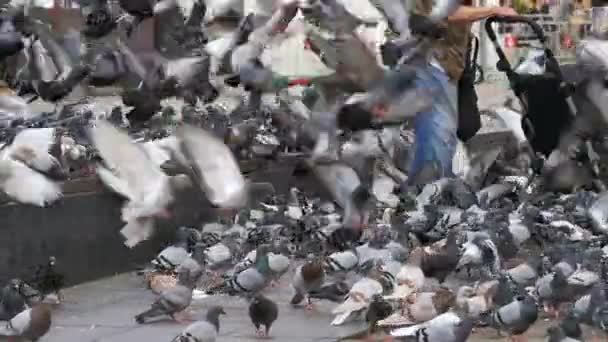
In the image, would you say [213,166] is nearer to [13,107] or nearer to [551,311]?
[551,311]

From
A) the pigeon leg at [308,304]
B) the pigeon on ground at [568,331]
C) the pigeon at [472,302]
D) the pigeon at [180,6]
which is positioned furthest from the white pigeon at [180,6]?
the pigeon on ground at [568,331]

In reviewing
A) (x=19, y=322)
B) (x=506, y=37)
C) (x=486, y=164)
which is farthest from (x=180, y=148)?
(x=506, y=37)

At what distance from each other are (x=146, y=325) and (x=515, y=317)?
91.7 inches

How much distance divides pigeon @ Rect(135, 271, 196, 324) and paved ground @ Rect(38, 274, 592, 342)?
0.24 ft

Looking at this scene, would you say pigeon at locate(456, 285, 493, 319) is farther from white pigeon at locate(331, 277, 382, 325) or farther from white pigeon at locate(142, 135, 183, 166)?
white pigeon at locate(142, 135, 183, 166)

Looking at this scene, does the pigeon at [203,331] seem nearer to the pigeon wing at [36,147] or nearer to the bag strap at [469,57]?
the pigeon wing at [36,147]

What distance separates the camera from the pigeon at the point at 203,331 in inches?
309

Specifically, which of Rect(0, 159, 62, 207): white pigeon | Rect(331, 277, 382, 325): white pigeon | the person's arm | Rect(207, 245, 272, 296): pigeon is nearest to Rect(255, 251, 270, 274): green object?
Rect(207, 245, 272, 296): pigeon

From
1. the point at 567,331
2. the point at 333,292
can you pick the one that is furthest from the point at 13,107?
the point at 567,331

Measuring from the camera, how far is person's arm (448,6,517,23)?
1177cm

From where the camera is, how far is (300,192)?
13031mm

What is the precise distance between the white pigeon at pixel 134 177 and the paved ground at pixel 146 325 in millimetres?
610

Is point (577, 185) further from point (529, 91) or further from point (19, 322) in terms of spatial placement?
point (19, 322)

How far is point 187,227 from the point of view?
1168cm
